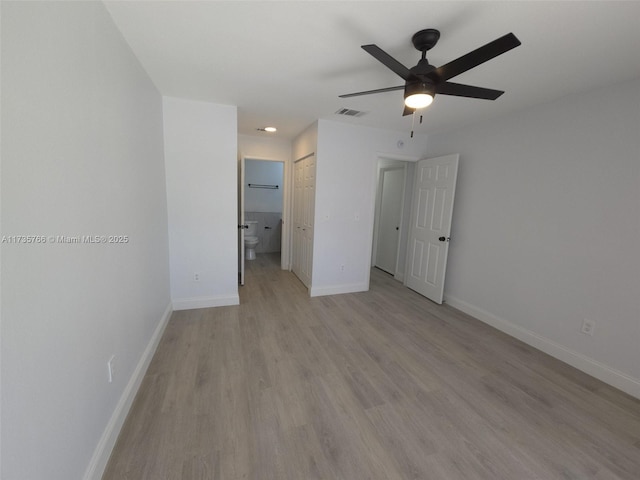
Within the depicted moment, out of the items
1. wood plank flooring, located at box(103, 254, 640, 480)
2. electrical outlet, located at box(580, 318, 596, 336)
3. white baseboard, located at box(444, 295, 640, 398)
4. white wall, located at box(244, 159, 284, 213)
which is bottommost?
wood plank flooring, located at box(103, 254, 640, 480)

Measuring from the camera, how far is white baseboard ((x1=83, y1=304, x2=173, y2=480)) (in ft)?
4.06

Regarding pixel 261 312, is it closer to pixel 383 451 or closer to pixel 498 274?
pixel 383 451

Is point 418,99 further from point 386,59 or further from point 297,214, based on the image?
point 297,214

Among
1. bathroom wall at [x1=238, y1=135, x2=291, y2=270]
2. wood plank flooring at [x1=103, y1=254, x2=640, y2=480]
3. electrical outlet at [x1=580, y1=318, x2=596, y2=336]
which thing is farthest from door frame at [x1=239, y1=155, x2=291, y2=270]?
electrical outlet at [x1=580, y1=318, x2=596, y2=336]

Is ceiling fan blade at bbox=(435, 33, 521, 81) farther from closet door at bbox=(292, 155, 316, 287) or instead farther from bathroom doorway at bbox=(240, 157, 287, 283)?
bathroom doorway at bbox=(240, 157, 287, 283)

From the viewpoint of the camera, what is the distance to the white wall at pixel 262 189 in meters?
5.95

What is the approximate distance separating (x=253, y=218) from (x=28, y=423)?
533cm

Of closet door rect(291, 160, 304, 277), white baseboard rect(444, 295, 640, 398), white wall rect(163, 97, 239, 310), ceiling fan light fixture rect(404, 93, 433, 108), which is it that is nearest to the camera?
ceiling fan light fixture rect(404, 93, 433, 108)

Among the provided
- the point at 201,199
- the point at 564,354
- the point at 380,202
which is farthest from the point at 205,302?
the point at 564,354

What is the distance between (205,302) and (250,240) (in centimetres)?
226

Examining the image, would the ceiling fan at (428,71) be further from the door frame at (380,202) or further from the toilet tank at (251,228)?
the toilet tank at (251,228)

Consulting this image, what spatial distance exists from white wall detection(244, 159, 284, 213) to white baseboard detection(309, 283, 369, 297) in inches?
119

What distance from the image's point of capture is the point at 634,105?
2.00m

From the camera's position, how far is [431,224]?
373 centimetres
